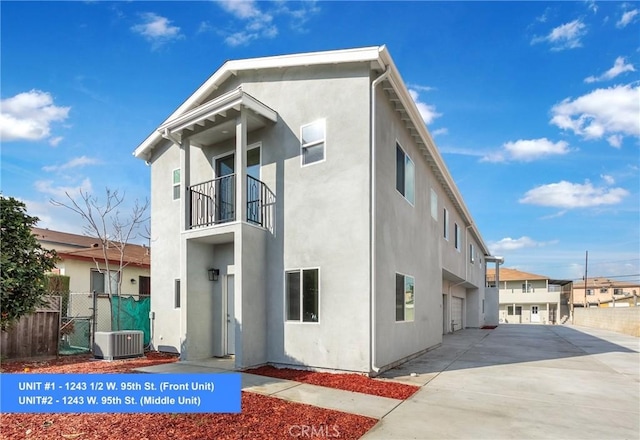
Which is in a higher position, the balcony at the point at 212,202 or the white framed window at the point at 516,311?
the balcony at the point at 212,202

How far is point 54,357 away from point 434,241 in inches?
473

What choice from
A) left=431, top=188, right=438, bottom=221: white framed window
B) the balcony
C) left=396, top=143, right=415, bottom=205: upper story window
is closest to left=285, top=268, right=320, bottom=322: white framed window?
the balcony

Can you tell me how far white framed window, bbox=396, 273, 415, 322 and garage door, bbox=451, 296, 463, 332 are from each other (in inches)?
513

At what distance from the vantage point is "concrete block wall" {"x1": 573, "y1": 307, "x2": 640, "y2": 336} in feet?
76.6

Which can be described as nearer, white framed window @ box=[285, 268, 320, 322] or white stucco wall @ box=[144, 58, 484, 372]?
white stucco wall @ box=[144, 58, 484, 372]

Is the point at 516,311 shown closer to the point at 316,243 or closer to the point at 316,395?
the point at 316,243

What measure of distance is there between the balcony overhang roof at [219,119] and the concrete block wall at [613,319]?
82.2 ft

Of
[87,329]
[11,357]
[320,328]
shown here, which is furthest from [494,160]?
[11,357]

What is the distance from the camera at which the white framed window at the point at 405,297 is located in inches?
390

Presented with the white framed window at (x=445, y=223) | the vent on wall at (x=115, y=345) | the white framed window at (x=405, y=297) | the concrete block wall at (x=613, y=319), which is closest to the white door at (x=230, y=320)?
the vent on wall at (x=115, y=345)

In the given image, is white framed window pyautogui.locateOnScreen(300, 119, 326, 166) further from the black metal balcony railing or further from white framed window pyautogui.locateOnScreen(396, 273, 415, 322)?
white framed window pyautogui.locateOnScreen(396, 273, 415, 322)

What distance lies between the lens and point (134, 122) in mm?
14273

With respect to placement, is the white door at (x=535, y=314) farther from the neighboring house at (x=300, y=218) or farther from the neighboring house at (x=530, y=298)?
the neighboring house at (x=300, y=218)

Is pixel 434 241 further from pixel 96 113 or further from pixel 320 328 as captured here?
pixel 96 113
